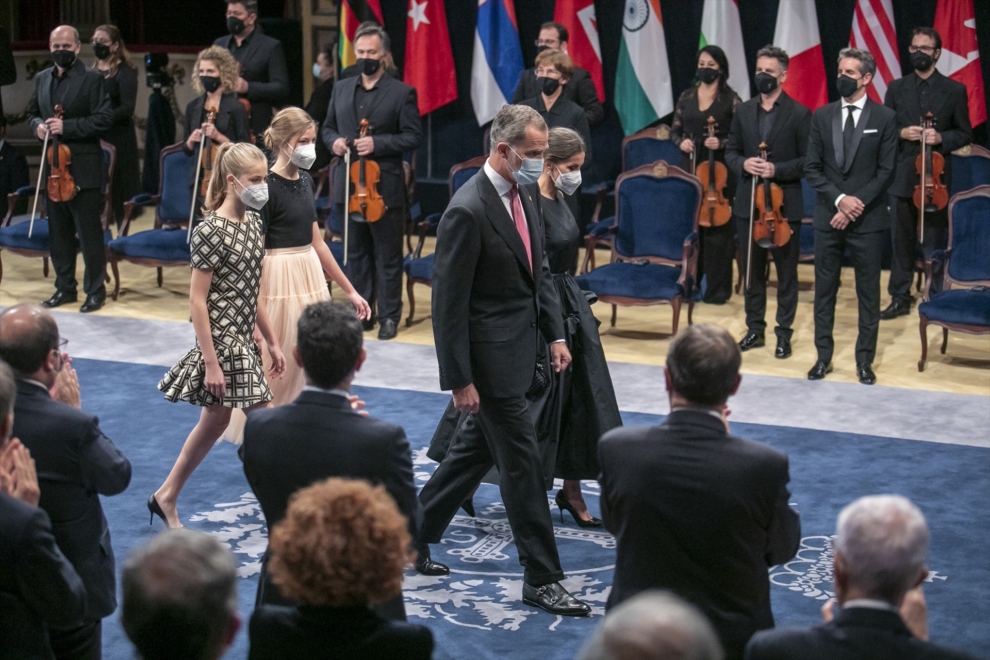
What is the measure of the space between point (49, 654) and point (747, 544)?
5.01 ft

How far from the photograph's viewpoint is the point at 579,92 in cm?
938

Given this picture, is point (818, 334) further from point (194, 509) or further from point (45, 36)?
point (45, 36)

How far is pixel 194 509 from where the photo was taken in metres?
5.48

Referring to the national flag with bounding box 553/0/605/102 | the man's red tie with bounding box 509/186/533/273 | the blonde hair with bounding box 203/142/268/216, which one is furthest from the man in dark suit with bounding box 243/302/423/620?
the national flag with bounding box 553/0/605/102

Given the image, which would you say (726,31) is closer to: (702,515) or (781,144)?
(781,144)

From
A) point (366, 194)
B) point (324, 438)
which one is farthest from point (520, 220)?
point (366, 194)

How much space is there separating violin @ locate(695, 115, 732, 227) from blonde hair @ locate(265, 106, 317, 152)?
386 centimetres

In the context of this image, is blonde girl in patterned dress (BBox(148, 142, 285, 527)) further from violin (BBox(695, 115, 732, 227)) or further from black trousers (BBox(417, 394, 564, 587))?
violin (BBox(695, 115, 732, 227))

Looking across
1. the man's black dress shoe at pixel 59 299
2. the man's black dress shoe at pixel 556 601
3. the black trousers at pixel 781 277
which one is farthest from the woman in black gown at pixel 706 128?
the man's black dress shoe at pixel 556 601

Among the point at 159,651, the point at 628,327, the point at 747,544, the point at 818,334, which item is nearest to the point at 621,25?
the point at 628,327

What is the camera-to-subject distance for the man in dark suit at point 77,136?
8.83 meters

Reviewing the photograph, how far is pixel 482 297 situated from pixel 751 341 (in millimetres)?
4258

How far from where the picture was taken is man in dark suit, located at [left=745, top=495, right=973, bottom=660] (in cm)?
234

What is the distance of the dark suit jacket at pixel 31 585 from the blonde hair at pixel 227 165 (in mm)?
2407
